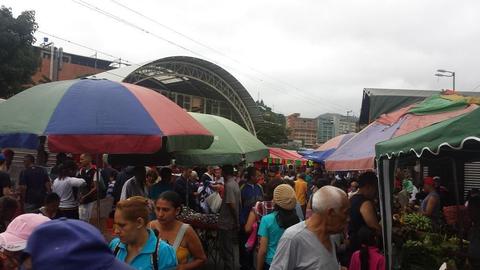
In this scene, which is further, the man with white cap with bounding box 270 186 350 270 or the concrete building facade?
the concrete building facade

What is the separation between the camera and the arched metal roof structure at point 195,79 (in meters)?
32.1

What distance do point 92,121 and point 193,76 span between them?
1328 inches

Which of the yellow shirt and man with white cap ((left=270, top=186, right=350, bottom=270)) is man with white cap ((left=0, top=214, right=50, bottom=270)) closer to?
man with white cap ((left=270, top=186, right=350, bottom=270))

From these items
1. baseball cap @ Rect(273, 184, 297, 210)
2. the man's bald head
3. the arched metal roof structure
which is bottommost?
baseball cap @ Rect(273, 184, 297, 210)

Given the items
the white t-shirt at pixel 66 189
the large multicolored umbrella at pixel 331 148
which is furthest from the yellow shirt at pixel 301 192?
the white t-shirt at pixel 66 189

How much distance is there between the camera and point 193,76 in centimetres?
3753

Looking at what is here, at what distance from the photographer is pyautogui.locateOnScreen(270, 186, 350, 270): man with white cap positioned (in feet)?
9.66

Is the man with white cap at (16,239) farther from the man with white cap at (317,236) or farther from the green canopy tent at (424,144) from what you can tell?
the green canopy tent at (424,144)

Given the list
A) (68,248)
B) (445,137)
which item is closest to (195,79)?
(445,137)

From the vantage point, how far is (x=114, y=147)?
4137mm

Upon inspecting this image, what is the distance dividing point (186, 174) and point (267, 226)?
5.52 meters

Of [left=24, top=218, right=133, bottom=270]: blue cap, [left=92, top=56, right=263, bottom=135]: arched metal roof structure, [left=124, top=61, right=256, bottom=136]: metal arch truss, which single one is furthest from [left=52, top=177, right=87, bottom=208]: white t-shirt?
[left=124, top=61, right=256, bottom=136]: metal arch truss

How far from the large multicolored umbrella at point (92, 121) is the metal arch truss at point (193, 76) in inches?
995

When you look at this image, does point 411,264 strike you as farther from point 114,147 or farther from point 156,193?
point 156,193
